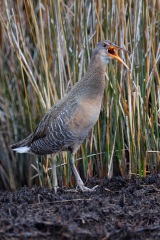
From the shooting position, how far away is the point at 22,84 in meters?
6.89

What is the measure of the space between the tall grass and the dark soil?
75cm

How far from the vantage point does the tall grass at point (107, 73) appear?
6.02m

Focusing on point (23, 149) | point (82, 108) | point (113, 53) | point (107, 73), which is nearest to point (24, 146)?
point (23, 149)

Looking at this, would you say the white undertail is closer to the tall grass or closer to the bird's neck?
the tall grass

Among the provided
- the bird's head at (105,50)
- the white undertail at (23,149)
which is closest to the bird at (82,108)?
the bird's head at (105,50)

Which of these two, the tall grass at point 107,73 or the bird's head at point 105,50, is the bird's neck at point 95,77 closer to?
the bird's head at point 105,50

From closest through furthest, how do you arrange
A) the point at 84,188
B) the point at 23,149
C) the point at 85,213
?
the point at 85,213 → the point at 84,188 → the point at 23,149

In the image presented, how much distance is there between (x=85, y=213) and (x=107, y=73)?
7.79 ft

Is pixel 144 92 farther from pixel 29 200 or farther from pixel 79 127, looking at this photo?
pixel 29 200

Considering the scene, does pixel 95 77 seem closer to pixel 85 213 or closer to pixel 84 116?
pixel 84 116

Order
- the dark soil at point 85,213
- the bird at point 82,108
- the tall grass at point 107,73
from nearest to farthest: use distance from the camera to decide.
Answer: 1. the dark soil at point 85,213
2. the bird at point 82,108
3. the tall grass at point 107,73

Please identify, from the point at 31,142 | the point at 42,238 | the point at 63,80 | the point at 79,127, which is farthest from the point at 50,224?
the point at 63,80

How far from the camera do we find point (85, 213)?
13.5ft

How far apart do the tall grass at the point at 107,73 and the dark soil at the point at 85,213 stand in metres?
0.75
